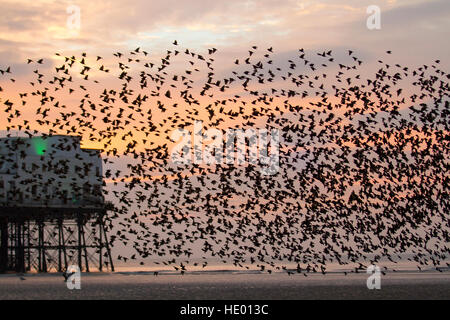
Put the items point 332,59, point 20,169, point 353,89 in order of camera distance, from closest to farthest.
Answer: point 332,59
point 353,89
point 20,169

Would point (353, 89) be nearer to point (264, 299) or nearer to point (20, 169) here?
point (264, 299)

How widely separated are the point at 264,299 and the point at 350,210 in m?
14.4

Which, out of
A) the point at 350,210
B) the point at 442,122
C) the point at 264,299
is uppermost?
the point at 442,122

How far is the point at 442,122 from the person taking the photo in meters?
48.8

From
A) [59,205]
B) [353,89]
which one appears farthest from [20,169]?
[353,89]

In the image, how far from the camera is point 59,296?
7106 cm
